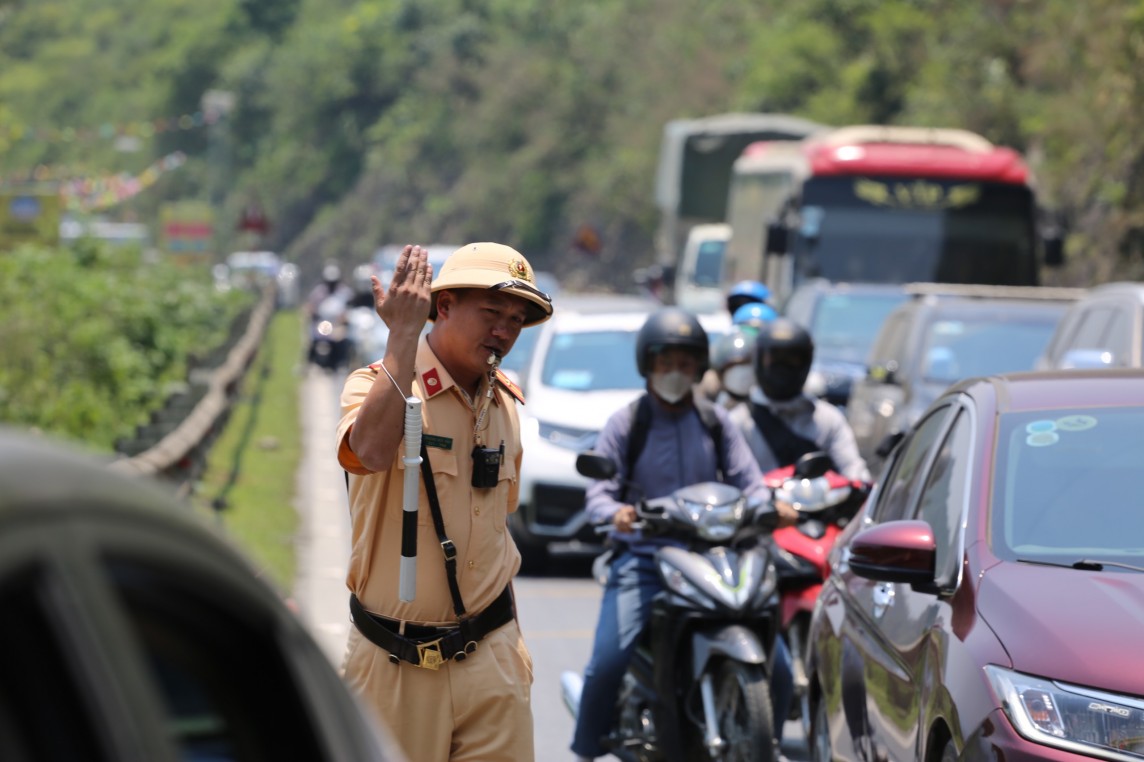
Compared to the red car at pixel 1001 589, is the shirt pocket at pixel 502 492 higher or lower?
higher

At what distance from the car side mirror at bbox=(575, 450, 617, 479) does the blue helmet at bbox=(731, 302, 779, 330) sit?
3888 millimetres

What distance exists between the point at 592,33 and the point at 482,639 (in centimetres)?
7753

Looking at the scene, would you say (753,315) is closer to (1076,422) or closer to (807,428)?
(807,428)

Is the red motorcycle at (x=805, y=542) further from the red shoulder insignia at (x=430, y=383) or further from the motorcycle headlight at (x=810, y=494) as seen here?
the red shoulder insignia at (x=430, y=383)

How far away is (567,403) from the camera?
14094mm

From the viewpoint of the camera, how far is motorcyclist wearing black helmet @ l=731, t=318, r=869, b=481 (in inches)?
336

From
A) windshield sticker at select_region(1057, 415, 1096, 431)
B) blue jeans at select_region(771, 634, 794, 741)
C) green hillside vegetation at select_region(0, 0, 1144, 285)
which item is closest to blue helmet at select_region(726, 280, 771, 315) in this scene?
blue jeans at select_region(771, 634, 794, 741)

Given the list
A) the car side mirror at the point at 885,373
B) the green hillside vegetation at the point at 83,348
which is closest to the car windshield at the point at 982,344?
the car side mirror at the point at 885,373

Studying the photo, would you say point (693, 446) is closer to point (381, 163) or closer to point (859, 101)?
point (859, 101)

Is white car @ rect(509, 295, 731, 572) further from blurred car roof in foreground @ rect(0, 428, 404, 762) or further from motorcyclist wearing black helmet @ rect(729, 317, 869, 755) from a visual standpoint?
blurred car roof in foreground @ rect(0, 428, 404, 762)

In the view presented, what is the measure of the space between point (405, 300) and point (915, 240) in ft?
57.3

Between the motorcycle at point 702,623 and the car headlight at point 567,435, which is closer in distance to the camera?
the motorcycle at point 702,623

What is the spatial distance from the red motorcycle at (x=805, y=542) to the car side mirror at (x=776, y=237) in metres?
13.0

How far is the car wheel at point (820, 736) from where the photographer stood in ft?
20.5
